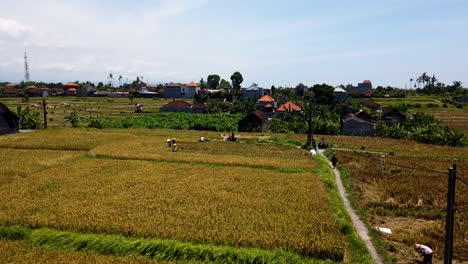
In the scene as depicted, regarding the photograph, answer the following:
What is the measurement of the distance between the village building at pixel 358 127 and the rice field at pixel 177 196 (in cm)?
1966

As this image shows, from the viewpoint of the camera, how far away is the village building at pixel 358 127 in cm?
4531

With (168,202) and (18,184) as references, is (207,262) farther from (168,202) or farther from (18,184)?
(18,184)

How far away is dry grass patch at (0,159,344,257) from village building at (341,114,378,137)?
27.3 metres

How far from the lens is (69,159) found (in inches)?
989

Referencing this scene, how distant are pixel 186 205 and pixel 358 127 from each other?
1411 inches

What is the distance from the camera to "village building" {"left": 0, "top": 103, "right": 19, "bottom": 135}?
38.1 metres

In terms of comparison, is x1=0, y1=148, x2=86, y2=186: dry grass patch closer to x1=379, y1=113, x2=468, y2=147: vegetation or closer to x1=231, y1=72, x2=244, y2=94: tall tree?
x1=379, y1=113, x2=468, y2=147: vegetation

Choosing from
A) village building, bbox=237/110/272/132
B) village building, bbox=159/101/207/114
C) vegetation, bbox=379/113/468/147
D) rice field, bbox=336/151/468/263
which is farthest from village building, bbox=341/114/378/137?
village building, bbox=159/101/207/114

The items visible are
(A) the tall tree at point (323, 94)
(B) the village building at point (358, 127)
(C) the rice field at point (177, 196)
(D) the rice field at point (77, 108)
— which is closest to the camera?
(C) the rice field at point (177, 196)

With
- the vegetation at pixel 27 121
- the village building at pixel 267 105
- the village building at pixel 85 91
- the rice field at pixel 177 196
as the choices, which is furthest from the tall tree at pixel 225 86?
the rice field at pixel 177 196

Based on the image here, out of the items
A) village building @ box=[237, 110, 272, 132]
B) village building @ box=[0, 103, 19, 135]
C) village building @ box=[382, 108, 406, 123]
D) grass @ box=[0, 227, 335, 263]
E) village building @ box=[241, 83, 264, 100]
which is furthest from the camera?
village building @ box=[241, 83, 264, 100]

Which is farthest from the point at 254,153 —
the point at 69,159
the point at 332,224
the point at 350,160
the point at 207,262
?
the point at 207,262

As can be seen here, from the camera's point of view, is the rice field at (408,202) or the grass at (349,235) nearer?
the grass at (349,235)

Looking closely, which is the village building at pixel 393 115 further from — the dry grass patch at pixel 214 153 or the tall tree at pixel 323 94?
the dry grass patch at pixel 214 153
